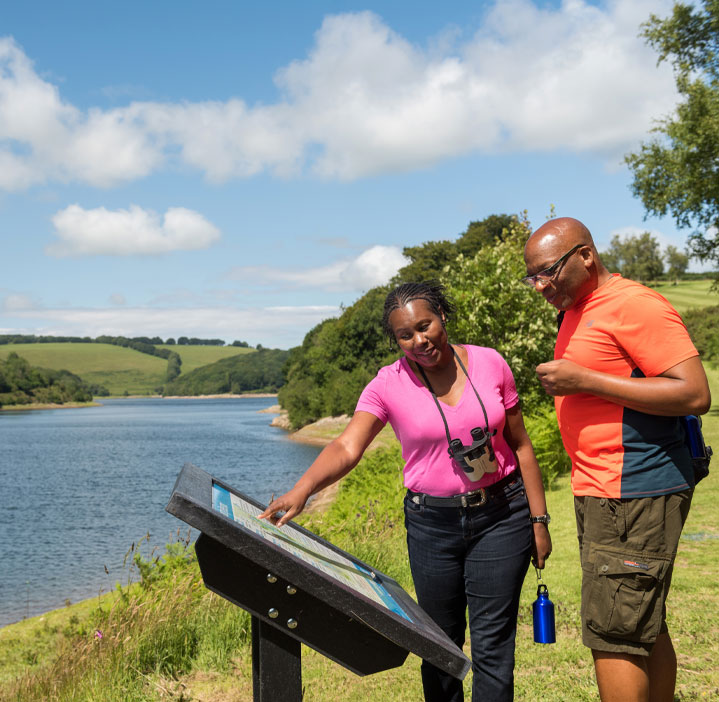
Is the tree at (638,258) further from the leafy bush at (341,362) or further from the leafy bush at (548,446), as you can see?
the leafy bush at (548,446)

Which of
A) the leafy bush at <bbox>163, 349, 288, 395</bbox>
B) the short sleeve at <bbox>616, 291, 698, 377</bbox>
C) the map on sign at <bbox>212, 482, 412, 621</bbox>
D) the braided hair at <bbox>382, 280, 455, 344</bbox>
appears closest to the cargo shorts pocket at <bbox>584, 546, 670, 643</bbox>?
the short sleeve at <bbox>616, 291, 698, 377</bbox>

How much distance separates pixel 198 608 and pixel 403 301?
4.02 metres

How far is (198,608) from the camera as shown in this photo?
611 centimetres

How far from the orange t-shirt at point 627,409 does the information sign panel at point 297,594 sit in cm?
97

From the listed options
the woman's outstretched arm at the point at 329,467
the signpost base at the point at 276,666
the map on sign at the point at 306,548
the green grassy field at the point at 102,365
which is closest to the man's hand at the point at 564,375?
the woman's outstretched arm at the point at 329,467

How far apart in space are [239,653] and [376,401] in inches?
127

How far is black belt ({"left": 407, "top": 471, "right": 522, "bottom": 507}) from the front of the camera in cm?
313

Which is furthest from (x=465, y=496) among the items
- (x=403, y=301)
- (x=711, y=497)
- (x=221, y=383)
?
(x=221, y=383)

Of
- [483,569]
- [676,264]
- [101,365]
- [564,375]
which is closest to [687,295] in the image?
[676,264]

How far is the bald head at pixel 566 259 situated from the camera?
115 inches

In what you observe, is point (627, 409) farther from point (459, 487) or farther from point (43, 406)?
point (43, 406)

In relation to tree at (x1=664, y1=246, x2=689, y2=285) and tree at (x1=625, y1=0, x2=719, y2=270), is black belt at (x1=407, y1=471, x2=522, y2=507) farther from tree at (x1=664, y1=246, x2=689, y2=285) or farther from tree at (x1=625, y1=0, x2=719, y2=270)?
tree at (x1=664, y1=246, x2=689, y2=285)

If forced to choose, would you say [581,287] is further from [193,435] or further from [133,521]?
[193,435]

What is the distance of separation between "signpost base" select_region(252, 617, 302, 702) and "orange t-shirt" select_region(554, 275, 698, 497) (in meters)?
1.33
